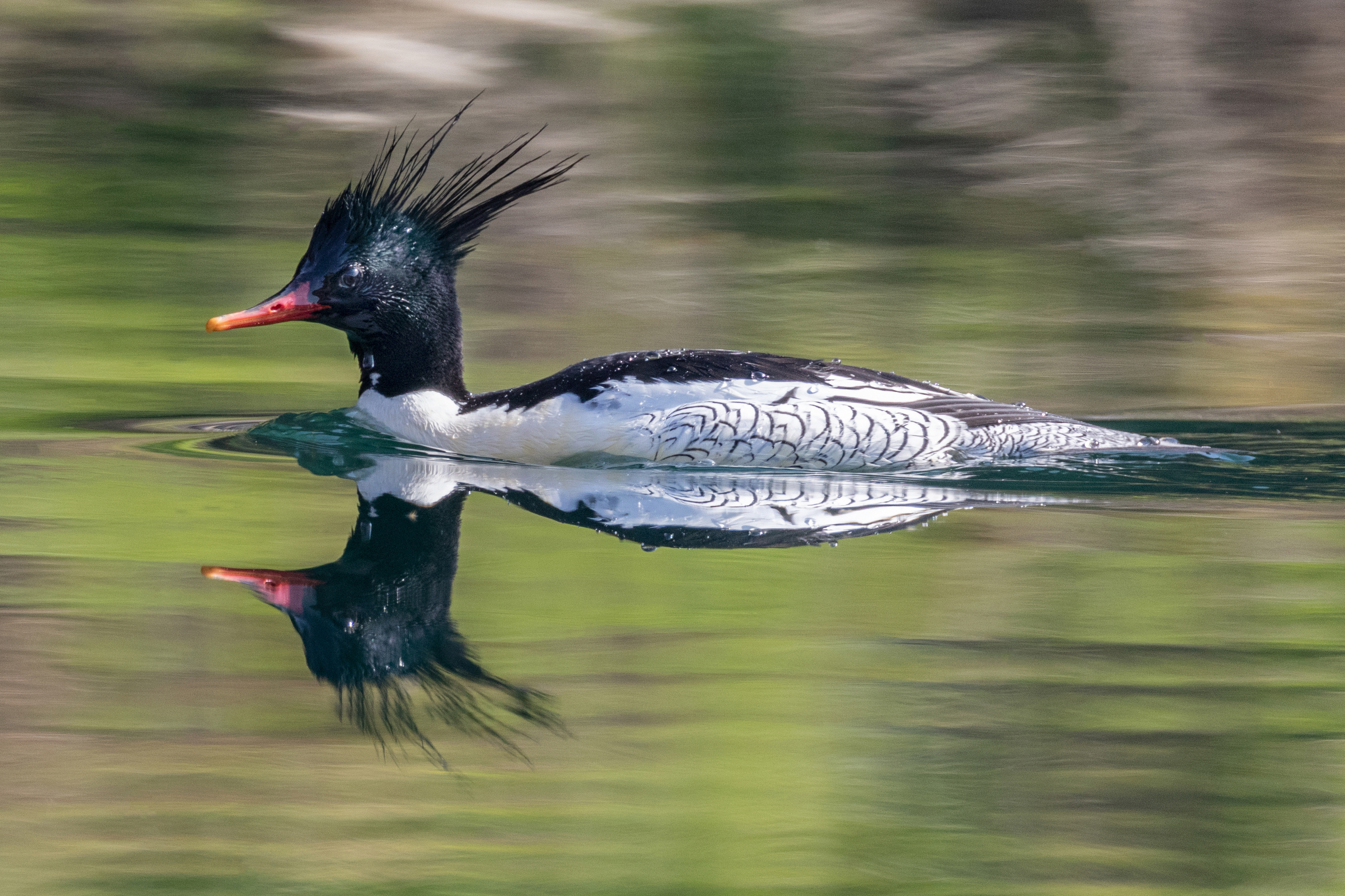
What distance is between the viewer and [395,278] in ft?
24.4

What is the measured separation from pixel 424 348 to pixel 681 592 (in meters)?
2.40

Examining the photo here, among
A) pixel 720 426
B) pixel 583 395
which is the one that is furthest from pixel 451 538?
pixel 720 426

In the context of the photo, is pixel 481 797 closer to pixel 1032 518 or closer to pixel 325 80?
pixel 1032 518

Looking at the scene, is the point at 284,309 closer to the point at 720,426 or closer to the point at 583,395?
the point at 583,395

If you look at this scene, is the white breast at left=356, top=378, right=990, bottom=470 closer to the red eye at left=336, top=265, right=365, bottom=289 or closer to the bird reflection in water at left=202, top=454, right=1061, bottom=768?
the bird reflection in water at left=202, top=454, right=1061, bottom=768

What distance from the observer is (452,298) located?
25.1 feet

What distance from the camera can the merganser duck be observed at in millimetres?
7121

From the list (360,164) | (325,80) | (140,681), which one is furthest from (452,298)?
(325,80)

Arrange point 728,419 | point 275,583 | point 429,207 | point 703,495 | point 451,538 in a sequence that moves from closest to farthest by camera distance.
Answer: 1. point 275,583
2. point 451,538
3. point 703,495
4. point 728,419
5. point 429,207

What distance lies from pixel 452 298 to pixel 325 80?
11.9 m

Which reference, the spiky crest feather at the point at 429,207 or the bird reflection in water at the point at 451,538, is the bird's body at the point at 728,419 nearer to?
the bird reflection in water at the point at 451,538

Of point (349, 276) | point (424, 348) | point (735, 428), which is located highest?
point (349, 276)

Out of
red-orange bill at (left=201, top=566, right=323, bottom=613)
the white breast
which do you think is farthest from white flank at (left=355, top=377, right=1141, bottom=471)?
red-orange bill at (left=201, top=566, right=323, bottom=613)

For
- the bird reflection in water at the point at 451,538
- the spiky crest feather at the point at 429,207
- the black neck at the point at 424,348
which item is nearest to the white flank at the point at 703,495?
the bird reflection in water at the point at 451,538
